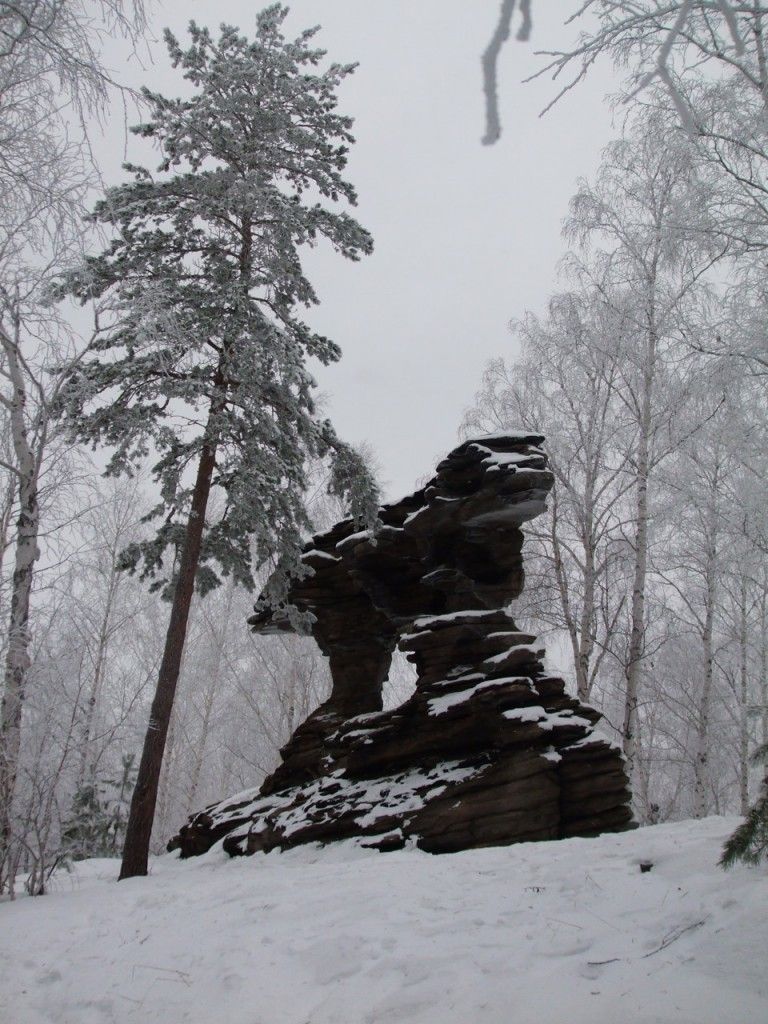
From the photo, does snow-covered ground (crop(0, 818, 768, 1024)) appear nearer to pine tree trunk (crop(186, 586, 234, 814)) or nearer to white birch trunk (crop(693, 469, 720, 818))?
white birch trunk (crop(693, 469, 720, 818))

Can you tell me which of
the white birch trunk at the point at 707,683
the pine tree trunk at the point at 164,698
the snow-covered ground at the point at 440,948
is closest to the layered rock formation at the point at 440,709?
the pine tree trunk at the point at 164,698

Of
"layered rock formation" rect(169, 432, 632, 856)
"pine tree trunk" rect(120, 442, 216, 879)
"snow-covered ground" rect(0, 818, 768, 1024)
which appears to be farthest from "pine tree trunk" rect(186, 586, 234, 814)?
"snow-covered ground" rect(0, 818, 768, 1024)

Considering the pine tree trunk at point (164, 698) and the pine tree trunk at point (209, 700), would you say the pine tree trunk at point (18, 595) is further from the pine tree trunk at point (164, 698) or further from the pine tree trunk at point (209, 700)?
the pine tree trunk at point (209, 700)

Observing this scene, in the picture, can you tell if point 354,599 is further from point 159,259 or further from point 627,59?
point 627,59

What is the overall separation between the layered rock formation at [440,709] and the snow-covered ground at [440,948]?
2236 millimetres

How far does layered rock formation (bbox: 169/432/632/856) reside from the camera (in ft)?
29.0

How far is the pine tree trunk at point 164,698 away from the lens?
9.55m

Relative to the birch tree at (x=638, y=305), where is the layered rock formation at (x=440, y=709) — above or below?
below

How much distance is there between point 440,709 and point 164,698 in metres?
4.15

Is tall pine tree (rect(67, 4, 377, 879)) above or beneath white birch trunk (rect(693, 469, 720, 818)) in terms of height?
above

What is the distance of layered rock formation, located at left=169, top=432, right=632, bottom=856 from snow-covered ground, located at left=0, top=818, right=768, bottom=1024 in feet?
7.34

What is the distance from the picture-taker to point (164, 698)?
33.4ft

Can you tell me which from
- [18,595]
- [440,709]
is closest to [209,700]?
[440,709]

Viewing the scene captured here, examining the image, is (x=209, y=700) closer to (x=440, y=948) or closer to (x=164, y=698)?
(x=164, y=698)
